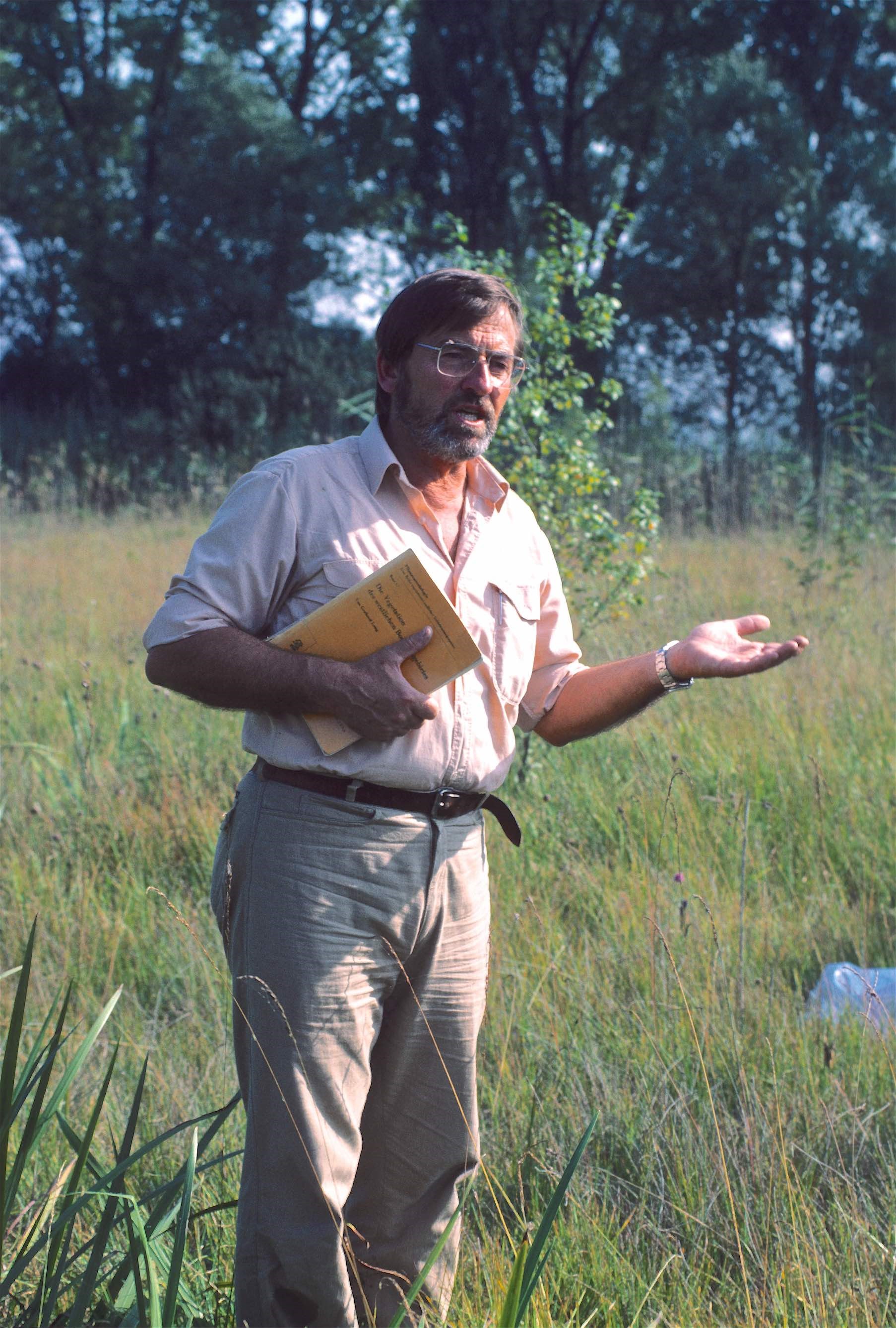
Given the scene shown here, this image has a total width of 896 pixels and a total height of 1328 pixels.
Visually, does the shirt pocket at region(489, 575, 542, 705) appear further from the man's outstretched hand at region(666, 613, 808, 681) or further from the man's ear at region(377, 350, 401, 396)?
the man's ear at region(377, 350, 401, 396)

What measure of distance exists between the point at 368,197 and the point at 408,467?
89.6 feet

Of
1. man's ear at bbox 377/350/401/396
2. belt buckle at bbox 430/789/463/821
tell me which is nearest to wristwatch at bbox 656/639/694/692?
belt buckle at bbox 430/789/463/821

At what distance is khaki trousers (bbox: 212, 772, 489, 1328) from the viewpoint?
2.15 m

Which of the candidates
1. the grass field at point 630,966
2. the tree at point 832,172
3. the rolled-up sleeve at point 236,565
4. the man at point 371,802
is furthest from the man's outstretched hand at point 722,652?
the tree at point 832,172

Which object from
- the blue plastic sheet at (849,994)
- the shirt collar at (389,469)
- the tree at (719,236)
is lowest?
the blue plastic sheet at (849,994)

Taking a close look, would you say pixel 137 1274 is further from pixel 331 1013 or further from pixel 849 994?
pixel 849 994

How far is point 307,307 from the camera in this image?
Answer: 26188 mm

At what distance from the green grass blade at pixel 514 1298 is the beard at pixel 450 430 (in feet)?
4.63

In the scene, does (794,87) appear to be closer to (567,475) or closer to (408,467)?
(567,475)

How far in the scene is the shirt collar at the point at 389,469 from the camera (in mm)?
2350

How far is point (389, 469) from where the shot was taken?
2391 millimetres

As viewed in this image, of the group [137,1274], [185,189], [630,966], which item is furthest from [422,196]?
[137,1274]

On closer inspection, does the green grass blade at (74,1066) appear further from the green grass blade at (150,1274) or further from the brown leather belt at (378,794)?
the brown leather belt at (378,794)

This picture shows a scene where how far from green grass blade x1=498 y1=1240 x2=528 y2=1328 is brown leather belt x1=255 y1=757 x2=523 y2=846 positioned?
2.82ft
